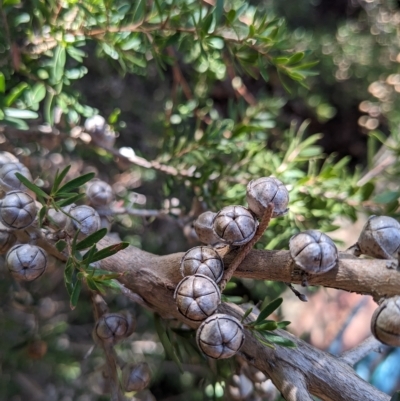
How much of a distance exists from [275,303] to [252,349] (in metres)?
0.15

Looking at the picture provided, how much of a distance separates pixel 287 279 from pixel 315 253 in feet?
0.26

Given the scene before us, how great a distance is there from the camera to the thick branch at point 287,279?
0.75m

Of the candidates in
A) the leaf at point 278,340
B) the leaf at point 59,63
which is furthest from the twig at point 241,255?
the leaf at point 59,63

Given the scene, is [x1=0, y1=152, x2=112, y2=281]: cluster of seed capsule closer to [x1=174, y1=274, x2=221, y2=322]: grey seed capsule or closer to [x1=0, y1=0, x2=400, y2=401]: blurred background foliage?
[x1=0, y1=0, x2=400, y2=401]: blurred background foliage

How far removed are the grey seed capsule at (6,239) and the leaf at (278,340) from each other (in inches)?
22.6

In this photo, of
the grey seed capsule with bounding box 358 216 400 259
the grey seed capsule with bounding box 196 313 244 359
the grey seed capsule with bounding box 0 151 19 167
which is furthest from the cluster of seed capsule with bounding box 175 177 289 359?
the grey seed capsule with bounding box 0 151 19 167

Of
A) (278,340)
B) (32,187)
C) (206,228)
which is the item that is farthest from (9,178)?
(278,340)

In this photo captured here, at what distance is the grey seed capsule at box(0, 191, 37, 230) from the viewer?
35.0 inches

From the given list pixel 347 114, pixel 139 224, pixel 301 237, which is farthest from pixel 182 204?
pixel 347 114

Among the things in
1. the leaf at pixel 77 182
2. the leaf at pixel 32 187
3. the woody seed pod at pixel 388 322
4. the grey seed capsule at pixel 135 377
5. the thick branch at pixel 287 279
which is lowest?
the grey seed capsule at pixel 135 377

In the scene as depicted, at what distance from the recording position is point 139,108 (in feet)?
Answer: 6.91

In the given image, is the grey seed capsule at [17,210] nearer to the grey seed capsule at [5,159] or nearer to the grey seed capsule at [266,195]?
the grey seed capsule at [5,159]

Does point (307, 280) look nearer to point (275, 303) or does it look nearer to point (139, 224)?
point (275, 303)

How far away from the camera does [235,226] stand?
30.7 inches
